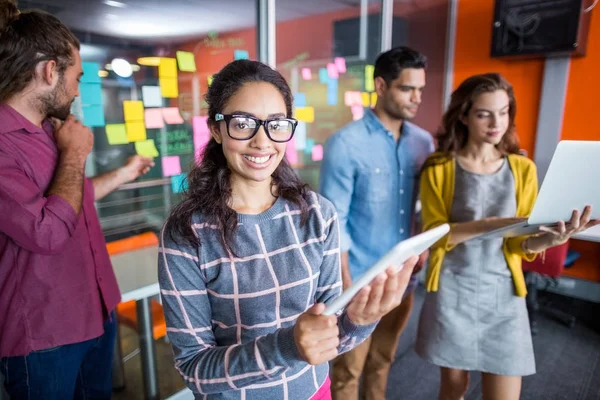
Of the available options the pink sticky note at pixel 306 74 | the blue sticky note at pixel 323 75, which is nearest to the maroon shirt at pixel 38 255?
the pink sticky note at pixel 306 74

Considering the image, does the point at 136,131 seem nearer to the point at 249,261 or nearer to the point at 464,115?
the point at 249,261

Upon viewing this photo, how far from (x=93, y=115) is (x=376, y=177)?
1.27 meters

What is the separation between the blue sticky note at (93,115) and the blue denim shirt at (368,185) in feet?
3.31

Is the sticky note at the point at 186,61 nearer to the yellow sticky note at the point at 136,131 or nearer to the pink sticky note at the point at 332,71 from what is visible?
the yellow sticky note at the point at 136,131

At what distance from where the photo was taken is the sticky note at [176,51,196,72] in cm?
207

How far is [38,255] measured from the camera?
3.91 ft

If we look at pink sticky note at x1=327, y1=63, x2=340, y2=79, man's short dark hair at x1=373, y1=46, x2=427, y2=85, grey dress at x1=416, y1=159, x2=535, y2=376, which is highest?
pink sticky note at x1=327, y1=63, x2=340, y2=79

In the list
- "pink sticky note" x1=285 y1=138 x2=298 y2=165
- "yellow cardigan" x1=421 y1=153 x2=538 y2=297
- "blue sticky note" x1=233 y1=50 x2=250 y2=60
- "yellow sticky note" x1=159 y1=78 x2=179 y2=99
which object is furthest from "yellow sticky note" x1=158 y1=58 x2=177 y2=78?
"yellow cardigan" x1=421 y1=153 x2=538 y2=297

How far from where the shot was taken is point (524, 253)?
5.00ft

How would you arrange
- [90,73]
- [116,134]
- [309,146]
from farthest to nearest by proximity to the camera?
[309,146]
[116,134]
[90,73]

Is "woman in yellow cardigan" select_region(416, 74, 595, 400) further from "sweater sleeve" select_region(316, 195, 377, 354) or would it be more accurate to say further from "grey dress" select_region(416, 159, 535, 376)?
"sweater sleeve" select_region(316, 195, 377, 354)

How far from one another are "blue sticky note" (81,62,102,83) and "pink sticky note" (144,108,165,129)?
0.85 ft

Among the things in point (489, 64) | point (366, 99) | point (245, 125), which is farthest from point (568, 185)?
point (489, 64)

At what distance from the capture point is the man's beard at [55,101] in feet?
4.01
